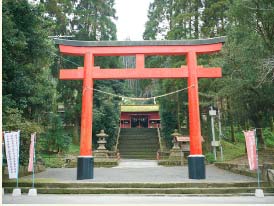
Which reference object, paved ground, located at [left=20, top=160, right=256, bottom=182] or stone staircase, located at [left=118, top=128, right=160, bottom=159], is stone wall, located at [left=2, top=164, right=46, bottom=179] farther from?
stone staircase, located at [left=118, top=128, right=160, bottom=159]

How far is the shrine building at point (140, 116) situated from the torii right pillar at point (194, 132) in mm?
21337

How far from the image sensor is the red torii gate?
10.7 metres

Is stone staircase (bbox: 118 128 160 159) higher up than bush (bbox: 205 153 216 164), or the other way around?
stone staircase (bbox: 118 128 160 159)

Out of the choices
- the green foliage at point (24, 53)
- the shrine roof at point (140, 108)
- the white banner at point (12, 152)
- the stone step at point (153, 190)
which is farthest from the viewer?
the shrine roof at point (140, 108)

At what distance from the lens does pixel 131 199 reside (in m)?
8.32

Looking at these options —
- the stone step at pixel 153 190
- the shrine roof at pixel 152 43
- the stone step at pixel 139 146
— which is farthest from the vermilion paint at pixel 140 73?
the stone step at pixel 139 146

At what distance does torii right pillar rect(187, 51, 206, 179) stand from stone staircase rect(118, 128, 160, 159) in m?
11.4

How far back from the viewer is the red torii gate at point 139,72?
10734 millimetres

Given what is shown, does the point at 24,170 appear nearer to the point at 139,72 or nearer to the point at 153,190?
the point at 153,190

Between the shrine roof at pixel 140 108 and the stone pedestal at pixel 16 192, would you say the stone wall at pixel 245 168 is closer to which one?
the stone pedestal at pixel 16 192

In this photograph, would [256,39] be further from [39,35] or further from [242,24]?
[39,35]

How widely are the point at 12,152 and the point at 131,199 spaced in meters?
3.66

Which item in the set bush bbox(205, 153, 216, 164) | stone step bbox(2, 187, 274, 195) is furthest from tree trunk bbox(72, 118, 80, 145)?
stone step bbox(2, 187, 274, 195)

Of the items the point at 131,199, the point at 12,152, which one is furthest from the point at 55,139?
the point at 131,199
